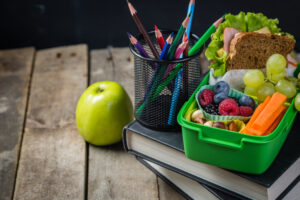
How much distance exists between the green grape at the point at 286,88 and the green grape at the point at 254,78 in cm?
3

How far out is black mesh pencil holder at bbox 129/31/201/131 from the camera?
35.5 inches

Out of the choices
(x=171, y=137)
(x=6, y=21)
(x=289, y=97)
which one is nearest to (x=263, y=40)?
(x=289, y=97)

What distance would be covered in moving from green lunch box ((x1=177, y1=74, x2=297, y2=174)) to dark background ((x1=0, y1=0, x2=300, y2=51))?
872mm

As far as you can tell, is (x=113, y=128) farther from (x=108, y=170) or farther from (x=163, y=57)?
(x=163, y=57)

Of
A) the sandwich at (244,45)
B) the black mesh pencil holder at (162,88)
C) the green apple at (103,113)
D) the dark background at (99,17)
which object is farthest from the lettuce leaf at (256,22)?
the dark background at (99,17)

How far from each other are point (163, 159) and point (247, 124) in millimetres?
233

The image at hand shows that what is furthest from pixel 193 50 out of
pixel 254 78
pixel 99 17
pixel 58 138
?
pixel 99 17

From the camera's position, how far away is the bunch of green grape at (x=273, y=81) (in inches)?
33.4

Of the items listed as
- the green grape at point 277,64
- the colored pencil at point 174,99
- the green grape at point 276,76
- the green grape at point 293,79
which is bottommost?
the colored pencil at point 174,99

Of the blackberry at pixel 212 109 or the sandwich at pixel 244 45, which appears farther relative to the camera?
the sandwich at pixel 244 45

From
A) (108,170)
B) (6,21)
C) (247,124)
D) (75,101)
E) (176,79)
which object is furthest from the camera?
(6,21)

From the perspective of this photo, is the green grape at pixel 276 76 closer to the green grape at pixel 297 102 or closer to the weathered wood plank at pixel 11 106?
the green grape at pixel 297 102

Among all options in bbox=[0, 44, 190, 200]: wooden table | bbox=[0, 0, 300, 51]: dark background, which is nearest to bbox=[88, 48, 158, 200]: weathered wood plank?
bbox=[0, 44, 190, 200]: wooden table

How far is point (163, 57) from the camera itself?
0.88 metres
